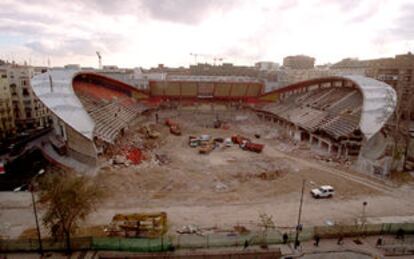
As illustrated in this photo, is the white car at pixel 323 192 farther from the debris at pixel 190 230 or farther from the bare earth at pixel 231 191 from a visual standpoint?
the debris at pixel 190 230

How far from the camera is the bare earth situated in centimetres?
2097

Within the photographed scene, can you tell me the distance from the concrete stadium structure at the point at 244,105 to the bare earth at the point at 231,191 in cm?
450

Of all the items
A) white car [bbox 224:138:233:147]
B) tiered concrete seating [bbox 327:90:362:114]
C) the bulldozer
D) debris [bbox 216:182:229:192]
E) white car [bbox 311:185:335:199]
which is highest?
tiered concrete seating [bbox 327:90:362:114]

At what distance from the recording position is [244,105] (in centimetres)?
6888

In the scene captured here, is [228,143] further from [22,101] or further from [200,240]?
[22,101]

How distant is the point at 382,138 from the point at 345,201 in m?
22.4

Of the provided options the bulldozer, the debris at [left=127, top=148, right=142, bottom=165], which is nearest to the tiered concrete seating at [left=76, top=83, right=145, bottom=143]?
the debris at [left=127, top=148, right=142, bottom=165]

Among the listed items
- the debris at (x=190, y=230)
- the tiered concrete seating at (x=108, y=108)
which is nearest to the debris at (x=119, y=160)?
the tiered concrete seating at (x=108, y=108)

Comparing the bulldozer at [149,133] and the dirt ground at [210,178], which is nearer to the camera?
the dirt ground at [210,178]

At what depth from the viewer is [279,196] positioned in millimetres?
24203

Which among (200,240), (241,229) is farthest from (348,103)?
(200,240)

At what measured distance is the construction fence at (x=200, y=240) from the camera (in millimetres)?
17188

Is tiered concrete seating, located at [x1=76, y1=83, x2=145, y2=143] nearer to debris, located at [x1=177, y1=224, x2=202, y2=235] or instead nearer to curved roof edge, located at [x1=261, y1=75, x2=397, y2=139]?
debris, located at [x1=177, y1=224, x2=202, y2=235]

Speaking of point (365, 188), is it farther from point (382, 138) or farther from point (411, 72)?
point (411, 72)
